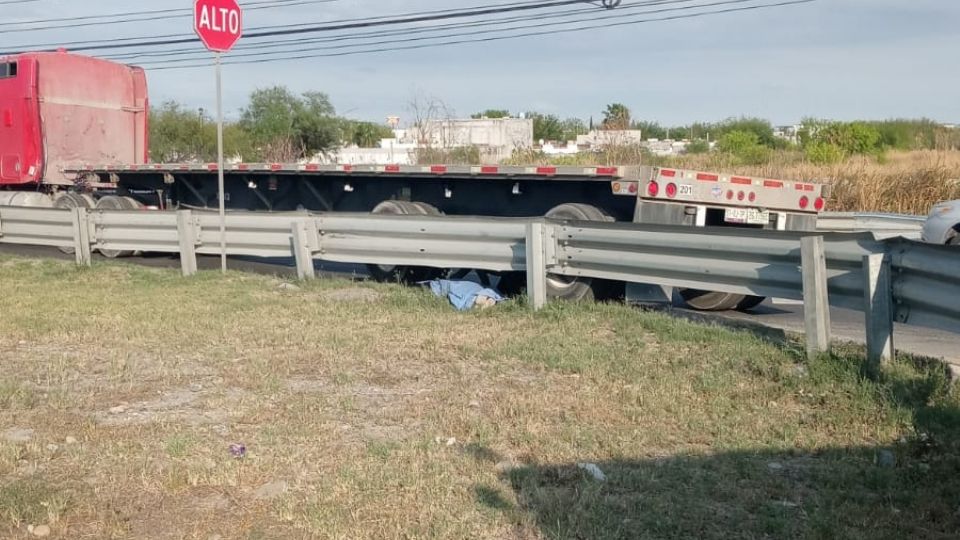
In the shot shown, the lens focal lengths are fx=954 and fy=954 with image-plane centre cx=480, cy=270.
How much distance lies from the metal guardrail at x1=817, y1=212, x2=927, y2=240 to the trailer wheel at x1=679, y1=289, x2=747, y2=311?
3.03 metres

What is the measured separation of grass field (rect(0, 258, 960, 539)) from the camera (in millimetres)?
4156

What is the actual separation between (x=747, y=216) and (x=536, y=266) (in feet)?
10.2

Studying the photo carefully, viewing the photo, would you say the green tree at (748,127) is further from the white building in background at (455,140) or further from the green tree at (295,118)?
the green tree at (295,118)

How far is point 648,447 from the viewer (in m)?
5.02

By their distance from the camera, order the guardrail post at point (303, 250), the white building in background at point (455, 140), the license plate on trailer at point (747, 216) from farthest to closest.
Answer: the white building in background at point (455, 140), the guardrail post at point (303, 250), the license plate on trailer at point (747, 216)

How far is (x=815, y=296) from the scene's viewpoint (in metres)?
6.61

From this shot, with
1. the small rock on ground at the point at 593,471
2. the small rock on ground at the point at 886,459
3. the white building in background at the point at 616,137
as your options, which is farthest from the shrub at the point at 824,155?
the small rock on ground at the point at 593,471

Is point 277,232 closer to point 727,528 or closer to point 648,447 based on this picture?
point 648,447

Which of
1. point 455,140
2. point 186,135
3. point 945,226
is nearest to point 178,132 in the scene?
point 186,135

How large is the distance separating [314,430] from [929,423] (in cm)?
339

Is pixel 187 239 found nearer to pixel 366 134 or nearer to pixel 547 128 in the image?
pixel 547 128

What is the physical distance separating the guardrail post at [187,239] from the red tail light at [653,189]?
574 centimetres

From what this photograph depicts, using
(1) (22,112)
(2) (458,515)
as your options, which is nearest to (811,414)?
(2) (458,515)

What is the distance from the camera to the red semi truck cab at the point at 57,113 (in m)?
17.9
